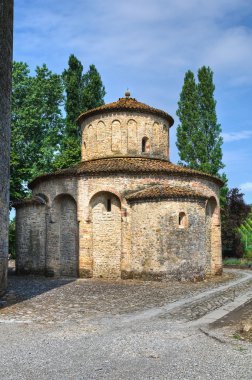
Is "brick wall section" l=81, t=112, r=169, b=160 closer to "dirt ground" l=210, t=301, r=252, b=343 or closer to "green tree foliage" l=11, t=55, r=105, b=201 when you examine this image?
"green tree foliage" l=11, t=55, r=105, b=201

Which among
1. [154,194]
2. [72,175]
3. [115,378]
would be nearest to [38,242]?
[72,175]

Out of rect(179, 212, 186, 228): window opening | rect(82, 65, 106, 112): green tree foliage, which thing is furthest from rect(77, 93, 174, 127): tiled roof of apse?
rect(82, 65, 106, 112): green tree foliage

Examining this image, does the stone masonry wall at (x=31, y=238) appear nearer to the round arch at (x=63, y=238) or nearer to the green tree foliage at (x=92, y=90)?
the round arch at (x=63, y=238)

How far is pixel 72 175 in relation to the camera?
19.8 meters

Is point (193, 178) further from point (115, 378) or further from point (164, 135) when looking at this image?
point (115, 378)

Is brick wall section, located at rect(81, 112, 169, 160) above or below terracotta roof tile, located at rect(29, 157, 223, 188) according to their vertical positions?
above

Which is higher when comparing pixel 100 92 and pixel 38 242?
pixel 100 92

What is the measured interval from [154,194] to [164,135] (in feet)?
23.7

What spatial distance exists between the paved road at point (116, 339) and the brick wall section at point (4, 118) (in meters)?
1.65

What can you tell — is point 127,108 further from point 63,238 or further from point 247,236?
point 247,236

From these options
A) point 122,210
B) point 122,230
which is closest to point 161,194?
point 122,210

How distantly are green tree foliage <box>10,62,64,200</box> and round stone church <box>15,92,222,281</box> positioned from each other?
8604 millimetres

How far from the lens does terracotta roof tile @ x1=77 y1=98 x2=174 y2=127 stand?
22.5m

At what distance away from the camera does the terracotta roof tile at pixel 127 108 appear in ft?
73.9
